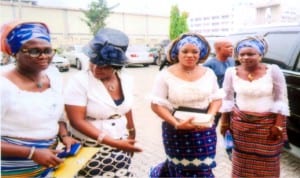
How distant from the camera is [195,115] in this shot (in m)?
2.41

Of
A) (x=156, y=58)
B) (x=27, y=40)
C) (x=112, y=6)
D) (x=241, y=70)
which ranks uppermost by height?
(x=112, y=6)

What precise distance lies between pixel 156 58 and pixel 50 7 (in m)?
15.0

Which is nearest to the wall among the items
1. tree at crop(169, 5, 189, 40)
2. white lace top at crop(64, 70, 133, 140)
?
tree at crop(169, 5, 189, 40)

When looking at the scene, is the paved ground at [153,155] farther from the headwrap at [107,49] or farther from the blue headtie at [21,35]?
the blue headtie at [21,35]

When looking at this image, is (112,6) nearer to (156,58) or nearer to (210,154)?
(156,58)

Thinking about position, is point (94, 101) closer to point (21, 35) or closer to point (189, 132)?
point (21, 35)

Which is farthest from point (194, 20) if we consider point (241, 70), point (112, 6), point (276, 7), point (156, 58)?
point (241, 70)

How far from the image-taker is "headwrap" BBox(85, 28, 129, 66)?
1.93 metres

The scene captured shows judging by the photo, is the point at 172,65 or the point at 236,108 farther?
the point at 236,108

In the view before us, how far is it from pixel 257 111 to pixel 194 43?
94 centimetres

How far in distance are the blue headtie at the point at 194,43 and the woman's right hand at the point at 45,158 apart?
1.38 m

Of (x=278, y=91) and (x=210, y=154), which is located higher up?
(x=278, y=91)

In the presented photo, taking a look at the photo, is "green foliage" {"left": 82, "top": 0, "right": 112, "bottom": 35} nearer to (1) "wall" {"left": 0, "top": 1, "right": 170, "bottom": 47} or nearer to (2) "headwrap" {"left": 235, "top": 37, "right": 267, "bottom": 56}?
(1) "wall" {"left": 0, "top": 1, "right": 170, "bottom": 47}

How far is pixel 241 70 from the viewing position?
3.06 m
